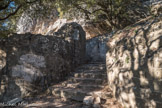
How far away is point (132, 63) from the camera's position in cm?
261

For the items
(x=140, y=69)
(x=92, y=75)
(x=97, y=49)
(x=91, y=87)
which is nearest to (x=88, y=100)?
(x=91, y=87)

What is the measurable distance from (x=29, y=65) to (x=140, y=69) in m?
3.91

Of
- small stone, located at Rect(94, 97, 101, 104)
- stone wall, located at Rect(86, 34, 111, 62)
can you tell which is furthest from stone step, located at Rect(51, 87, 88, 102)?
stone wall, located at Rect(86, 34, 111, 62)

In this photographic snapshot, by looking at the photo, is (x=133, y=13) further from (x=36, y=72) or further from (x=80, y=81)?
(x=36, y=72)

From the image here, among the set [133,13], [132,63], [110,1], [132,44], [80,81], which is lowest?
[80,81]

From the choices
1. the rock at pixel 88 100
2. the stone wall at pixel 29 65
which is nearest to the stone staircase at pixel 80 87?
the rock at pixel 88 100

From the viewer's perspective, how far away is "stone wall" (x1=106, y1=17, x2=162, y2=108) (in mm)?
2127

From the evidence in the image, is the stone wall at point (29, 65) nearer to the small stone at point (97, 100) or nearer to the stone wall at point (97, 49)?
the small stone at point (97, 100)

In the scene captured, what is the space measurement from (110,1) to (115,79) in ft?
26.0

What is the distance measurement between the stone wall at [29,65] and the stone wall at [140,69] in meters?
2.72

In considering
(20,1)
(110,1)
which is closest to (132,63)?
(20,1)

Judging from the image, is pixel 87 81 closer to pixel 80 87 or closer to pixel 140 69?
pixel 80 87

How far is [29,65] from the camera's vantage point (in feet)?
14.0

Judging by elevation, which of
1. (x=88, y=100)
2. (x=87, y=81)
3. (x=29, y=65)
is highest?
(x=29, y=65)
